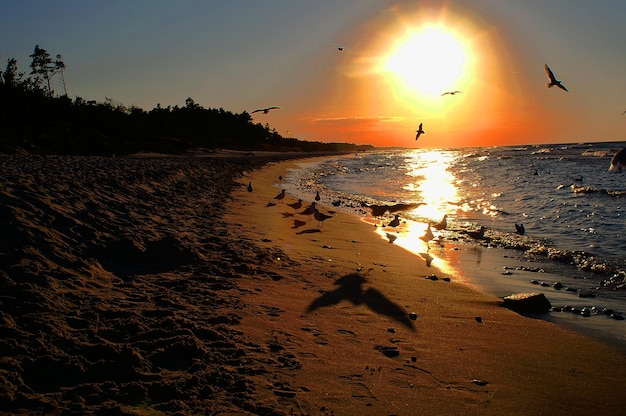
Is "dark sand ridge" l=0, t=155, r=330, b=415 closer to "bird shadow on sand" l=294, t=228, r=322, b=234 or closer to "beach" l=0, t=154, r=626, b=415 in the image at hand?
"beach" l=0, t=154, r=626, b=415

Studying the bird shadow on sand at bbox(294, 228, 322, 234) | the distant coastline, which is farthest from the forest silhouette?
the bird shadow on sand at bbox(294, 228, 322, 234)

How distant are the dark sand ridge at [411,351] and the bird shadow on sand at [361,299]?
0.05 feet

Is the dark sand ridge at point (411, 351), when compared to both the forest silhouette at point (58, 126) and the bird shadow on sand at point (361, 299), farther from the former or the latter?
the forest silhouette at point (58, 126)

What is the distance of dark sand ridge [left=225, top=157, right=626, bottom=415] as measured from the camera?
3.63 m

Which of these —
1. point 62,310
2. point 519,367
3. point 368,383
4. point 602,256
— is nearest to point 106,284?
point 62,310

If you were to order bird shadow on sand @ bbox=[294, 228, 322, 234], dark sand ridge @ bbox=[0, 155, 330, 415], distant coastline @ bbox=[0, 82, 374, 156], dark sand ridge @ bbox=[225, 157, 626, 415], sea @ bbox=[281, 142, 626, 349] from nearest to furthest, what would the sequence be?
dark sand ridge @ bbox=[0, 155, 330, 415], dark sand ridge @ bbox=[225, 157, 626, 415], sea @ bbox=[281, 142, 626, 349], bird shadow on sand @ bbox=[294, 228, 322, 234], distant coastline @ bbox=[0, 82, 374, 156]

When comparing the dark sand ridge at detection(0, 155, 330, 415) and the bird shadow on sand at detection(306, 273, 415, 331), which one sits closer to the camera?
the dark sand ridge at detection(0, 155, 330, 415)

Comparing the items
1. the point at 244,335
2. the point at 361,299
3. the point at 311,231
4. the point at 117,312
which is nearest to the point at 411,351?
the point at 361,299

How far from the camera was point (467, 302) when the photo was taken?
252 inches

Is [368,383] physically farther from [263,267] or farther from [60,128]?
[60,128]

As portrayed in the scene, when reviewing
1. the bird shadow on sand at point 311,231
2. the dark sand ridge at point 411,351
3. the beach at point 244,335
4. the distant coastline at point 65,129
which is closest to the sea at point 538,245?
the beach at point 244,335

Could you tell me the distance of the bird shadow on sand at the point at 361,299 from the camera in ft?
18.2

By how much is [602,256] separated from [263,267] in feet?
25.4

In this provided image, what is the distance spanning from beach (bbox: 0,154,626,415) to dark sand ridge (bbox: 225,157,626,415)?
0.06 feet
